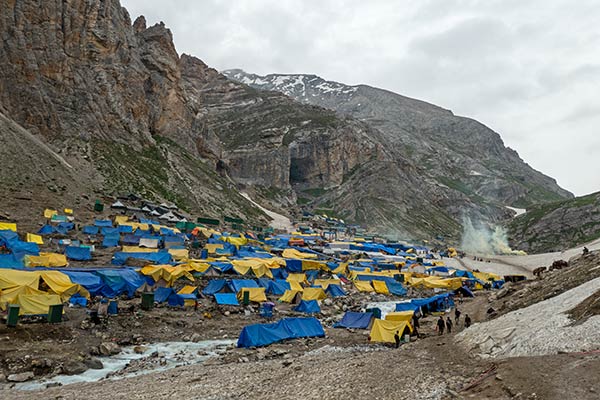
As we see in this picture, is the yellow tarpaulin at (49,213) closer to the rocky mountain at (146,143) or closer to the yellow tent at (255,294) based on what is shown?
the rocky mountain at (146,143)

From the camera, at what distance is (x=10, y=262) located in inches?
1227

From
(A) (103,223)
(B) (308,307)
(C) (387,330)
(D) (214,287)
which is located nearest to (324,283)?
(B) (308,307)

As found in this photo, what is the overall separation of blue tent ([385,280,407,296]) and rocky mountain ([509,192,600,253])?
268ft

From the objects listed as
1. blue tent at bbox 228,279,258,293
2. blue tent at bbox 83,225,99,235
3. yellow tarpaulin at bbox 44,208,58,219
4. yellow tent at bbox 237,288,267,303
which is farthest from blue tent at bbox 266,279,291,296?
yellow tarpaulin at bbox 44,208,58,219

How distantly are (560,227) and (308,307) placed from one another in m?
119

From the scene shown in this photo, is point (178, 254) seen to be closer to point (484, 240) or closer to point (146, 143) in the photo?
point (146, 143)

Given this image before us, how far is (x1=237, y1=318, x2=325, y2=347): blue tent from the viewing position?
24.5m

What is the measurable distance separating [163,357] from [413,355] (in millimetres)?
12325

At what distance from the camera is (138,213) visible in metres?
66.4

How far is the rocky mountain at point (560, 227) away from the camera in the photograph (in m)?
117

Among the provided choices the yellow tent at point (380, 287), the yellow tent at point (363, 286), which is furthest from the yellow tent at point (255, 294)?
the yellow tent at point (380, 287)

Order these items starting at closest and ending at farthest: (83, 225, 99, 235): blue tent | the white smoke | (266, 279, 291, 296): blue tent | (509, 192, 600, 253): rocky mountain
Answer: (266, 279, 291, 296): blue tent → (83, 225, 99, 235): blue tent → (509, 192, 600, 253): rocky mountain → the white smoke

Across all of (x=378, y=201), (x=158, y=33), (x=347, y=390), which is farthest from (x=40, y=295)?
(x=378, y=201)

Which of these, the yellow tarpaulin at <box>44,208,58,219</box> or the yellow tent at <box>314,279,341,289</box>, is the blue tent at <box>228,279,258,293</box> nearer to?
the yellow tent at <box>314,279,341,289</box>
